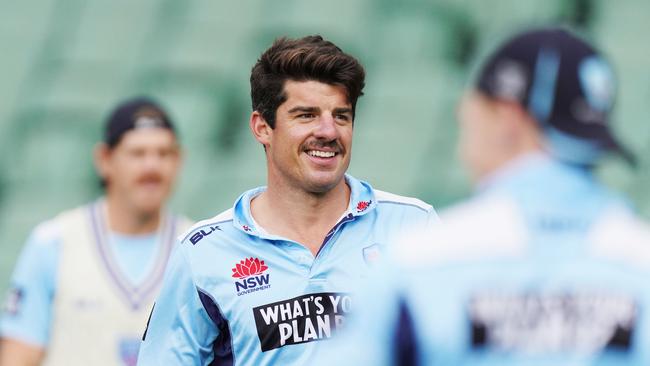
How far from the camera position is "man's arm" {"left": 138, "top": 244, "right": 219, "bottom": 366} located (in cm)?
446

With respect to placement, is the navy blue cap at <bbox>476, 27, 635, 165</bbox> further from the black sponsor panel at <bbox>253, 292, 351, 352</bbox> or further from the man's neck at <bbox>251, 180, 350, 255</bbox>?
the man's neck at <bbox>251, 180, 350, 255</bbox>

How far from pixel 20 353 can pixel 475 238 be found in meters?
3.97

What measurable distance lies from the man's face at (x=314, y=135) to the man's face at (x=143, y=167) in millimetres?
2021

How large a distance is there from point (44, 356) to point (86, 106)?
5800 millimetres

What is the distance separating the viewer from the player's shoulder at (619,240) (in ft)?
8.61

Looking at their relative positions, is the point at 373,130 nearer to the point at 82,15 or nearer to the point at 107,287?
the point at 82,15

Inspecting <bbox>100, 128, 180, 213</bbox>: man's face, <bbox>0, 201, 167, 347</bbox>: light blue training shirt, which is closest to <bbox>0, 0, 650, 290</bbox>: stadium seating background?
<bbox>100, 128, 180, 213</bbox>: man's face

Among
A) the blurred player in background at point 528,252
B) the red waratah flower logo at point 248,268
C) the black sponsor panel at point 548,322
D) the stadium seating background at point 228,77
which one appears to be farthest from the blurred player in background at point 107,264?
the stadium seating background at point 228,77

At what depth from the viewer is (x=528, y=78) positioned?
2617 mm

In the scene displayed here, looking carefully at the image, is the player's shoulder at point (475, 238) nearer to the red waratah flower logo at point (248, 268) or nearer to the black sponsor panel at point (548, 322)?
the black sponsor panel at point (548, 322)

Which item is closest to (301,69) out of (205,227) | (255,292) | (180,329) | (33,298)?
(205,227)

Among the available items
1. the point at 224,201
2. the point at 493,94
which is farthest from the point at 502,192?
the point at 224,201

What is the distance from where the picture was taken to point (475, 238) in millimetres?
2604

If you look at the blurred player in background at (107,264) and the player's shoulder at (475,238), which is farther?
the blurred player in background at (107,264)
